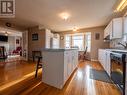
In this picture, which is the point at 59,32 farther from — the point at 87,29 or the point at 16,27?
the point at 16,27

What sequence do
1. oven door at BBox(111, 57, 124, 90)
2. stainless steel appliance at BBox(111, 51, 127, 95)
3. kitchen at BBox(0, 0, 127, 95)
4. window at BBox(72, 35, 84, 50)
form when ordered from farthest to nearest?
1. window at BBox(72, 35, 84, 50)
2. kitchen at BBox(0, 0, 127, 95)
3. oven door at BBox(111, 57, 124, 90)
4. stainless steel appliance at BBox(111, 51, 127, 95)

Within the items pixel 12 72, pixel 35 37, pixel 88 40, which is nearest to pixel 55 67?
pixel 12 72

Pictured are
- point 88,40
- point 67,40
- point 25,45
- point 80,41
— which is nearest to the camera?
point 25,45

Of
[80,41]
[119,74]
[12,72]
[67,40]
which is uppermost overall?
[67,40]

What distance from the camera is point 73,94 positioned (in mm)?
1890

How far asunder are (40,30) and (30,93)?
15.6 ft

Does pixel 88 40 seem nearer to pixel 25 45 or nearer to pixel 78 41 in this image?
pixel 78 41

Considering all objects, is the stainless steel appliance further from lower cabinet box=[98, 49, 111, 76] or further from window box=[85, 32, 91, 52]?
window box=[85, 32, 91, 52]

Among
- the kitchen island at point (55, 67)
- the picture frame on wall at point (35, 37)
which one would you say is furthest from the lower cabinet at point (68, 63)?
the picture frame on wall at point (35, 37)

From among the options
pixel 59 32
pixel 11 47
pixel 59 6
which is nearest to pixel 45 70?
pixel 59 6

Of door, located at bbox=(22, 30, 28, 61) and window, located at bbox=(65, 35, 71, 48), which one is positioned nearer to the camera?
door, located at bbox=(22, 30, 28, 61)

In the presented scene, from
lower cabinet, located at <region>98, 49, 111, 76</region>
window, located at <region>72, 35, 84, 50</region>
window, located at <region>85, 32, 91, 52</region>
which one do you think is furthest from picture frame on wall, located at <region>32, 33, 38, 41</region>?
lower cabinet, located at <region>98, 49, 111, 76</region>

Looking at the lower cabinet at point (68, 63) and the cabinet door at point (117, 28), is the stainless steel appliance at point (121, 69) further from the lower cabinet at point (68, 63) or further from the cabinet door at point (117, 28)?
the cabinet door at point (117, 28)

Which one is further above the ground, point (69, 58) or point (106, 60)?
point (69, 58)
